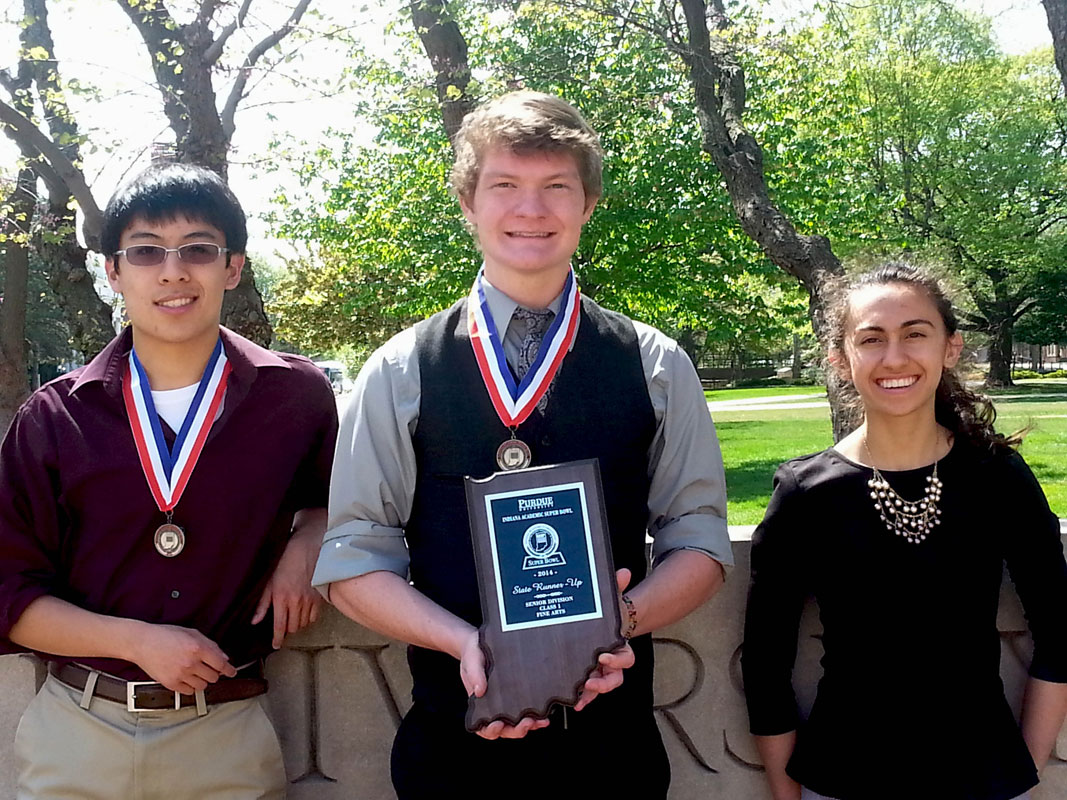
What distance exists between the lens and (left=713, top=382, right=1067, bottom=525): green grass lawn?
10680mm

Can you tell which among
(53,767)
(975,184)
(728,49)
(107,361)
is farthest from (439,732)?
(975,184)

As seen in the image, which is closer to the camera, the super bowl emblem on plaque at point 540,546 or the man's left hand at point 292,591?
the super bowl emblem on plaque at point 540,546

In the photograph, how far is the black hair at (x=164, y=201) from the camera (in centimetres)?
252

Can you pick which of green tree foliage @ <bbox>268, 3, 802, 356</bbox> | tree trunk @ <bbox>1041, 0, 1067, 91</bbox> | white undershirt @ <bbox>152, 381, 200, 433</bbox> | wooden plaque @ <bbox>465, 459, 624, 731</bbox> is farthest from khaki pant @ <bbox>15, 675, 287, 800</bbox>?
green tree foliage @ <bbox>268, 3, 802, 356</bbox>

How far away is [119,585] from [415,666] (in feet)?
2.52

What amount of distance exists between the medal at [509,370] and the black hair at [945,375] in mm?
1029

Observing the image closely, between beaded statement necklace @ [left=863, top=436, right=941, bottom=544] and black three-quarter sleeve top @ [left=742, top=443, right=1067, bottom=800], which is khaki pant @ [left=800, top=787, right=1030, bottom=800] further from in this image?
beaded statement necklace @ [left=863, top=436, right=941, bottom=544]

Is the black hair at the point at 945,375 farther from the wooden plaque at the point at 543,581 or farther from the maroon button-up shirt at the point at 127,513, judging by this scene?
the maroon button-up shirt at the point at 127,513

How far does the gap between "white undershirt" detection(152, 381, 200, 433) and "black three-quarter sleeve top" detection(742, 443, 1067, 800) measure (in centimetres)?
159

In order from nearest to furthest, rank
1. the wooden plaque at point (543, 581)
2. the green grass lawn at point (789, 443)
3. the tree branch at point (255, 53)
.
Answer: the wooden plaque at point (543, 581)
the tree branch at point (255, 53)
the green grass lawn at point (789, 443)

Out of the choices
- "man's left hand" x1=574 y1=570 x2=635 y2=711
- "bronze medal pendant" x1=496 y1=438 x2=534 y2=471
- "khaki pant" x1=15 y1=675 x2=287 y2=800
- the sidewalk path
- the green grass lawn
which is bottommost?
the sidewalk path

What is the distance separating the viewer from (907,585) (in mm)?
2572

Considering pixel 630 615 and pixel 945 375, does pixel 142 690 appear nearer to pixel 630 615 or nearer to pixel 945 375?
pixel 630 615

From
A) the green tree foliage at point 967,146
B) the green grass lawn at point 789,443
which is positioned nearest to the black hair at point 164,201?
the green grass lawn at point 789,443
